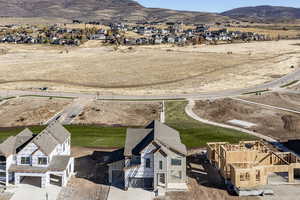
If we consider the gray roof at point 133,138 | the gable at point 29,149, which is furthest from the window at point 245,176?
the gable at point 29,149

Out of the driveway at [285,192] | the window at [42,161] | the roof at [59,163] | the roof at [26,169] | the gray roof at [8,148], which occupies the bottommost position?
the driveway at [285,192]

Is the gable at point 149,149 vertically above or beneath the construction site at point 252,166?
above

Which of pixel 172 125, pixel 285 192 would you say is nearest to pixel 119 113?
pixel 172 125

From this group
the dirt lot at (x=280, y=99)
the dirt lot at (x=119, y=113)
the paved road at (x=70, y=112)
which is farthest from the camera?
the dirt lot at (x=280, y=99)

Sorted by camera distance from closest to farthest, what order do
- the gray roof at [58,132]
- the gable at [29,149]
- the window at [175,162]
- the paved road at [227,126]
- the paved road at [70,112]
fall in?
the gable at [29,149], the window at [175,162], the gray roof at [58,132], the paved road at [227,126], the paved road at [70,112]

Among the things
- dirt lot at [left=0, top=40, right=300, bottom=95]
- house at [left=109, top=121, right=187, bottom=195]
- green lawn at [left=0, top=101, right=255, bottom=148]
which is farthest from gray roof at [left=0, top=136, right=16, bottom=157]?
dirt lot at [left=0, top=40, right=300, bottom=95]

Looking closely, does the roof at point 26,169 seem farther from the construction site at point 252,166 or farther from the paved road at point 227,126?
the paved road at point 227,126

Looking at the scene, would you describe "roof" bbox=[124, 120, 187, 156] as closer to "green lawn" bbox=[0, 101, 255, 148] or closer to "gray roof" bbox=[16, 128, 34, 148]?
"green lawn" bbox=[0, 101, 255, 148]
